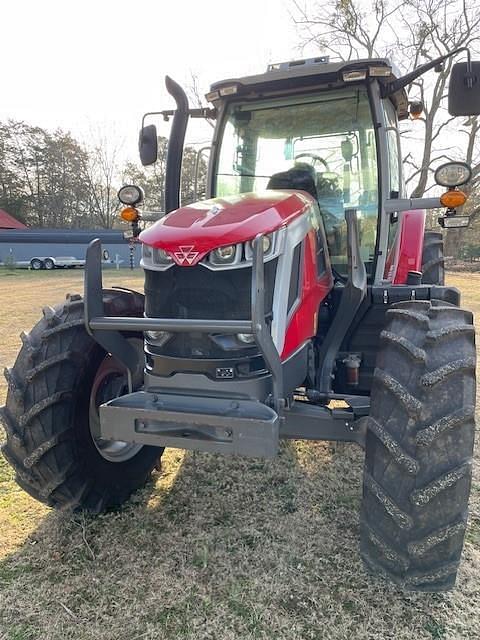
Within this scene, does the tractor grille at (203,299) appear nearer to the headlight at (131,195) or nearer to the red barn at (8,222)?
the headlight at (131,195)

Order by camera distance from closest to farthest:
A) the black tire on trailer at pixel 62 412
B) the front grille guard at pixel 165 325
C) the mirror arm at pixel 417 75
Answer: the front grille guard at pixel 165 325 → the black tire on trailer at pixel 62 412 → the mirror arm at pixel 417 75

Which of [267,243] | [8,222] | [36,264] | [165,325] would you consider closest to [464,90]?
[267,243]

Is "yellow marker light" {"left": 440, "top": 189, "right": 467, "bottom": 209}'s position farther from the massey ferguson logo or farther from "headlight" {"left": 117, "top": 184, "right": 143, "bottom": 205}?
"headlight" {"left": 117, "top": 184, "right": 143, "bottom": 205}

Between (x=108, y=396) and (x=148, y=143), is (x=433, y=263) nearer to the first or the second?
(x=148, y=143)

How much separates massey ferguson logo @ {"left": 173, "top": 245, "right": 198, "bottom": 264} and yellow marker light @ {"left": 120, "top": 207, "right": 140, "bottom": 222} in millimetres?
1423

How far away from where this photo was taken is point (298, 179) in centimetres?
315

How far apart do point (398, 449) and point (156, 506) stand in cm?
156

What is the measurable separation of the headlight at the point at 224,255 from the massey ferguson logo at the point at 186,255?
0.08m

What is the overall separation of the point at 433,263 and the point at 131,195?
273 centimetres

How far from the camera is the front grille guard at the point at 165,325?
6.29ft

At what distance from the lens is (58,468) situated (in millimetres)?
2562

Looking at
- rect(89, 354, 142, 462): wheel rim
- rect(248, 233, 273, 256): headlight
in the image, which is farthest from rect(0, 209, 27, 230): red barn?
rect(248, 233, 273, 256): headlight

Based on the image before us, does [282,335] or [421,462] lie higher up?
[282,335]

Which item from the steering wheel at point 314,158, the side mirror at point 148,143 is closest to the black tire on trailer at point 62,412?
the side mirror at point 148,143
